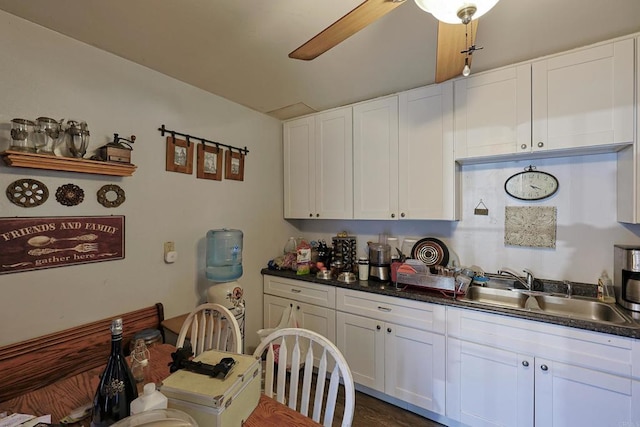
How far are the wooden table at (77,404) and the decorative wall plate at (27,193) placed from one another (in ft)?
2.94

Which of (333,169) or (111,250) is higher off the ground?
(333,169)

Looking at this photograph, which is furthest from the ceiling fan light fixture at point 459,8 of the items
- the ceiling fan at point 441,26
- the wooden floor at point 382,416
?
the wooden floor at point 382,416

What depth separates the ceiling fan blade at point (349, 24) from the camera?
93 centimetres

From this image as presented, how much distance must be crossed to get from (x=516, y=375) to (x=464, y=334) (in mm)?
319

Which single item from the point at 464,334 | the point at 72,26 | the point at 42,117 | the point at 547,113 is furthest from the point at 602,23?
the point at 42,117

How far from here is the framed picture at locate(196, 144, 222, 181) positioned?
87.7 inches

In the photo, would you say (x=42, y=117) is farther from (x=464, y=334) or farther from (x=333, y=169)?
(x=464, y=334)

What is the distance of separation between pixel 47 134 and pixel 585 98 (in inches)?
116

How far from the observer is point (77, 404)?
1043 mm

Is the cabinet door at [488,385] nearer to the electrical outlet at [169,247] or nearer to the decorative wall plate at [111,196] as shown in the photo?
the electrical outlet at [169,247]

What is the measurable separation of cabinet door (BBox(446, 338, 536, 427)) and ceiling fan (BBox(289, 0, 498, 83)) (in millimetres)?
1593

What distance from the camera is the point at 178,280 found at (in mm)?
2082

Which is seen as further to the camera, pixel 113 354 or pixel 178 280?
pixel 178 280

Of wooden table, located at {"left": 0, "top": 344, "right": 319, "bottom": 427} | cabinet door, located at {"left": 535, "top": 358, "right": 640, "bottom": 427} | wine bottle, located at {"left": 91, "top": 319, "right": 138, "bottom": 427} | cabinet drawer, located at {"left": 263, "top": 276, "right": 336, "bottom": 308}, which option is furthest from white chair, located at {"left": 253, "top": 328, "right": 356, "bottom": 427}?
cabinet door, located at {"left": 535, "top": 358, "right": 640, "bottom": 427}
